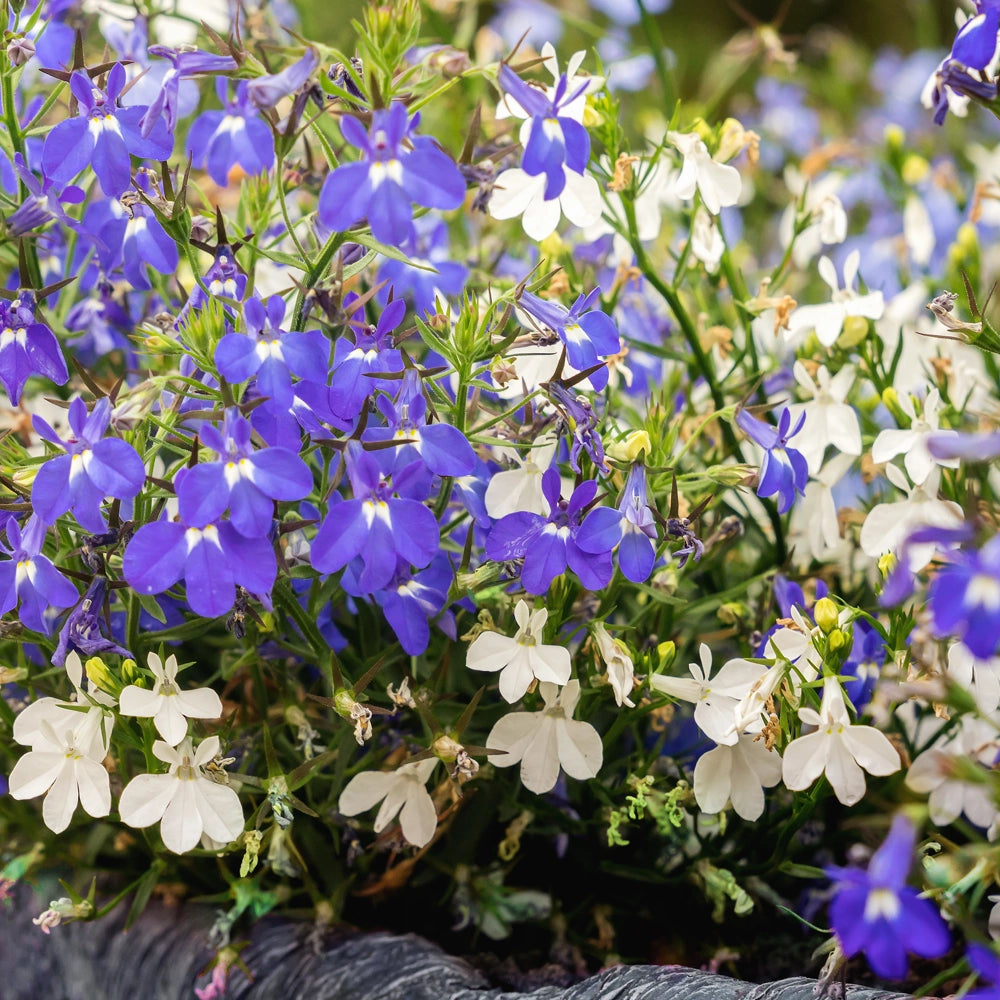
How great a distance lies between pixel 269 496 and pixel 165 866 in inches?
15.9

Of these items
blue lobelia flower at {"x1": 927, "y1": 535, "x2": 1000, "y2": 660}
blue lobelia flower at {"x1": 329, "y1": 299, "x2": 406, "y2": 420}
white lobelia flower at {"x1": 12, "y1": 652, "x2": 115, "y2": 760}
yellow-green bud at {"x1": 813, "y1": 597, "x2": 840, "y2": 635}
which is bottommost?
white lobelia flower at {"x1": 12, "y1": 652, "x2": 115, "y2": 760}

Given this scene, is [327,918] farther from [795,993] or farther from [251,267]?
[251,267]

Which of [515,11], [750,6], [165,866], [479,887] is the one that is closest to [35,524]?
[165,866]

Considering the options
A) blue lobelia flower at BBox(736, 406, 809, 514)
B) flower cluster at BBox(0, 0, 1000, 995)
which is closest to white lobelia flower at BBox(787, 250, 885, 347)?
flower cluster at BBox(0, 0, 1000, 995)

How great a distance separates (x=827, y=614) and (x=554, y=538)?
7.0 inches

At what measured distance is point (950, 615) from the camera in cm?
43

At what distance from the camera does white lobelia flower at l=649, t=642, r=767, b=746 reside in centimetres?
71

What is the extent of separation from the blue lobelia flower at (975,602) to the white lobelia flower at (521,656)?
0.29 m

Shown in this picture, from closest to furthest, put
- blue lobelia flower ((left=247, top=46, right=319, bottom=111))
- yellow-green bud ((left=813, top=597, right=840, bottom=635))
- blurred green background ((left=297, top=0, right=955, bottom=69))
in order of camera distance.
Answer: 1. blue lobelia flower ((left=247, top=46, right=319, bottom=111))
2. yellow-green bud ((left=813, top=597, right=840, bottom=635))
3. blurred green background ((left=297, top=0, right=955, bottom=69))

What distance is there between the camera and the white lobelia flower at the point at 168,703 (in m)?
0.68

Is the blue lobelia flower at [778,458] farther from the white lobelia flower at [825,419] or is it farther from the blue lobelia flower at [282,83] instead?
the blue lobelia flower at [282,83]

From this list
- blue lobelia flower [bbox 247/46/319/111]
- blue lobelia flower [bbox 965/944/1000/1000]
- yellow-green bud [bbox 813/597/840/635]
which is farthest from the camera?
yellow-green bud [bbox 813/597/840/635]

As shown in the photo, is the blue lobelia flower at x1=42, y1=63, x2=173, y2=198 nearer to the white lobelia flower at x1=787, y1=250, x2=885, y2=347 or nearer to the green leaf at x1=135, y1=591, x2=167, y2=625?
the green leaf at x1=135, y1=591, x2=167, y2=625

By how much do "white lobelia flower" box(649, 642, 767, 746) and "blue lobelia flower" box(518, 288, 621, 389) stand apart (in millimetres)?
202
